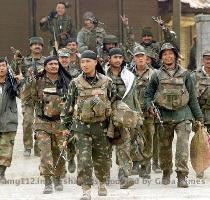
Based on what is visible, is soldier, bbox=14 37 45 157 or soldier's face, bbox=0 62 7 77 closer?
soldier's face, bbox=0 62 7 77

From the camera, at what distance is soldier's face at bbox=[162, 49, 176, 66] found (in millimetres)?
9500

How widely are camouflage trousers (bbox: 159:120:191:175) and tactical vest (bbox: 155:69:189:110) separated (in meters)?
0.28

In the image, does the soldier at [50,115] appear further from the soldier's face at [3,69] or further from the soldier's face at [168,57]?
the soldier's face at [168,57]

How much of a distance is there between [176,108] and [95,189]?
158cm

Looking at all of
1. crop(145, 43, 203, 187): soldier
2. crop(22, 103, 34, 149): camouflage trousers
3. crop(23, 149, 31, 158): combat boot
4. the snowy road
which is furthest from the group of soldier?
crop(23, 149, 31, 158): combat boot

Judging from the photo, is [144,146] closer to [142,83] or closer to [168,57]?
[142,83]

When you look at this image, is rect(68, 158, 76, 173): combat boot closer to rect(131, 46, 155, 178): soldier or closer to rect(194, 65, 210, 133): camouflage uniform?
rect(131, 46, 155, 178): soldier

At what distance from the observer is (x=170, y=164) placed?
9727 millimetres

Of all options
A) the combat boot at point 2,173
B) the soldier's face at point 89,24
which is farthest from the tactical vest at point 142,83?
the soldier's face at point 89,24

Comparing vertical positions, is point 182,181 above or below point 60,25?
below

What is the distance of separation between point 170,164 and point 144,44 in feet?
10.5

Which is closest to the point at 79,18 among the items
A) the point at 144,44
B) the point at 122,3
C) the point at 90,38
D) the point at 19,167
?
the point at 122,3

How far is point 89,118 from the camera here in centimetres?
845

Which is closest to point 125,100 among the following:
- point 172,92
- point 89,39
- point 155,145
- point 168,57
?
point 172,92
